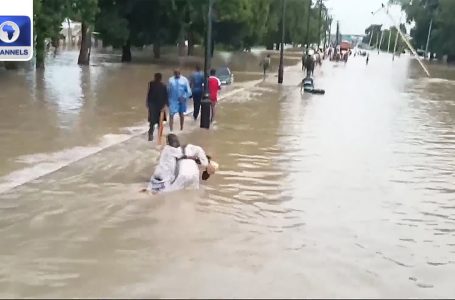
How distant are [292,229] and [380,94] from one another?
89.4 ft

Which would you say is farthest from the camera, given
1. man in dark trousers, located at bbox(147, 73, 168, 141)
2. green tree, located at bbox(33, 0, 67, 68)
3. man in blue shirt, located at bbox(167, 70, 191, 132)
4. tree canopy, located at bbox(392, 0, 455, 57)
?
tree canopy, located at bbox(392, 0, 455, 57)

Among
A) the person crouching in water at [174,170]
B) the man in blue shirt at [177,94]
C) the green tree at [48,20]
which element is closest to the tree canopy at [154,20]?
the green tree at [48,20]

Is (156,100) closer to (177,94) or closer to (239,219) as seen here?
(177,94)

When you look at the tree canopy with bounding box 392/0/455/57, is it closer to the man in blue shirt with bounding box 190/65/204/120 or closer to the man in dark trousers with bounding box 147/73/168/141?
the man in blue shirt with bounding box 190/65/204/120

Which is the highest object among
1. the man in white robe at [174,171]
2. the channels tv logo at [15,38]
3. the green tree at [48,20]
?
the channels tv logo at [15,38]

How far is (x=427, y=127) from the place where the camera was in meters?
21.9

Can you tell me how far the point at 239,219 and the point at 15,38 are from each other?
3.84 m

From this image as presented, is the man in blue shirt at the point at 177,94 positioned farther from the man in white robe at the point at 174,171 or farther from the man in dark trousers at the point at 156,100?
the man in white robe at the point at 174,171

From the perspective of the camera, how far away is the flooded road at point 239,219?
720 centimetres

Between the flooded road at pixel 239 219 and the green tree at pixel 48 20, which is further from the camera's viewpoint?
the green tree at pixel 48 20

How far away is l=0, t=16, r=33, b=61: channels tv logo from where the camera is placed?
7.15m

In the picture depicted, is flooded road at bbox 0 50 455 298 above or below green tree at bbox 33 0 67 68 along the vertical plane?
below

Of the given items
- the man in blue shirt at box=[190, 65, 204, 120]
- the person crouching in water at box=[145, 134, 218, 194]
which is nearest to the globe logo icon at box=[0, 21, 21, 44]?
the person crouching in water at box=[145, 134, 218, 194]

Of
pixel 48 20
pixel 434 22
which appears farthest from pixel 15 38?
pixel 434 22
